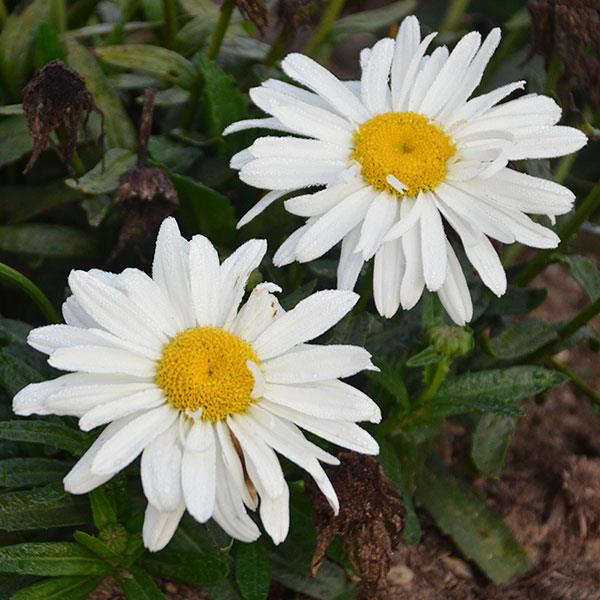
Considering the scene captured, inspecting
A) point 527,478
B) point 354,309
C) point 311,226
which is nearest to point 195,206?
point 354,309

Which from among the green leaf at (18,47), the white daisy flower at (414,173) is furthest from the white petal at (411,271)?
the green leaf at (18,47)

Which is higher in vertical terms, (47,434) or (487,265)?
(487,265)

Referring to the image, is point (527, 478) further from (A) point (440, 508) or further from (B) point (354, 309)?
(B) point (354, 309)

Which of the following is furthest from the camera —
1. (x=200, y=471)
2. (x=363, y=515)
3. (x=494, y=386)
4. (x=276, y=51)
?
(x=276, y=51)

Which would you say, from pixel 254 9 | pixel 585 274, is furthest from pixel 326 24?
pixel 585 274

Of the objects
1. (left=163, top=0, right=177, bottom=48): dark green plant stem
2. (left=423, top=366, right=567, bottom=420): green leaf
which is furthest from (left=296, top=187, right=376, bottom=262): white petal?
(left=163, top=0, right=177, bottom=48): dark green plant stem

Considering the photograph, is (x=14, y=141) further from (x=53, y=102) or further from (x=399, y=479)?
(x=399, y=479)

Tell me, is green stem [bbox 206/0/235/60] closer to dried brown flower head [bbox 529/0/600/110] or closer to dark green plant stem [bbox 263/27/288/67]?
dark green plant stem [bbox 263/27/288/67]

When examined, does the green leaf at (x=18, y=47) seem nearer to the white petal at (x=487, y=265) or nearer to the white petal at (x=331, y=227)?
the white petal at (x=331, y=227)
